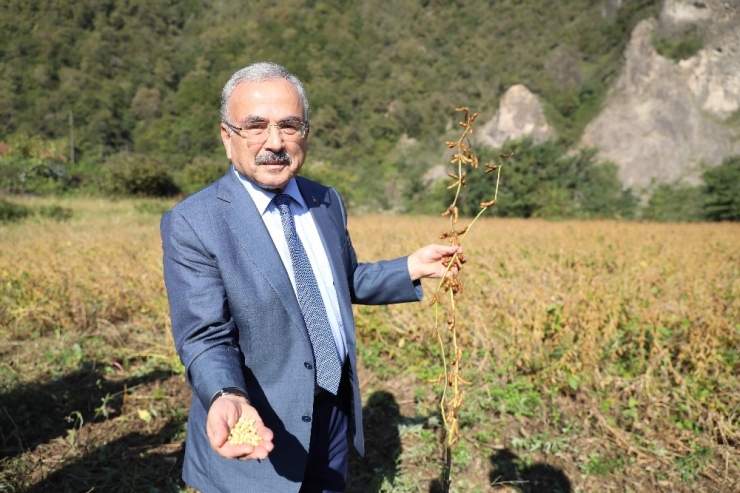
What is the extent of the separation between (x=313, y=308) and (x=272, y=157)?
1.49 ft

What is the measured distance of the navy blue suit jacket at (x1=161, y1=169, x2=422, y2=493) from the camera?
1.29m

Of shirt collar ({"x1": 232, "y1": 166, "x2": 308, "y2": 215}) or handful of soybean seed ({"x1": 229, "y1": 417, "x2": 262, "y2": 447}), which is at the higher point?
shirt collar ({"x1": 232, "y1": 166, "x2": 308, "y2": 215})

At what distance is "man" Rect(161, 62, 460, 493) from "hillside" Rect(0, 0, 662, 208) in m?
42.2

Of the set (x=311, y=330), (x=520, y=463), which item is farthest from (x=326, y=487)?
(x=520, y=463)

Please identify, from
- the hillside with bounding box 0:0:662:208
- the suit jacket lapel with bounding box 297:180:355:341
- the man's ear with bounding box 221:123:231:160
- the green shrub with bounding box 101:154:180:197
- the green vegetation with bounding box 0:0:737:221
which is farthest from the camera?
the hillside with bounding box 0:0:662:208

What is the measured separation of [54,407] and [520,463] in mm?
3119

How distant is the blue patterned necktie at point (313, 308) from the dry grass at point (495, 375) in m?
1.55

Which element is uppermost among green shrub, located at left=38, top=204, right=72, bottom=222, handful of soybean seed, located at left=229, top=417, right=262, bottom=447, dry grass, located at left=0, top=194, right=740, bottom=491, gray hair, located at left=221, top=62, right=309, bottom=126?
gray hair, located at left=221, top=62, right=309, bottom=126

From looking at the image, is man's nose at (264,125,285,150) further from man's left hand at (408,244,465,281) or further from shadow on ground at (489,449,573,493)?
shadow on ground at (489,449,573,493)

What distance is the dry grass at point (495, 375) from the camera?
2.85 metres

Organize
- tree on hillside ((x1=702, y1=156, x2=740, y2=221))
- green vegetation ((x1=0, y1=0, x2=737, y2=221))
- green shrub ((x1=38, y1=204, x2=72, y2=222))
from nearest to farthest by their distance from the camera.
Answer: green shrub ((x1=38, y1=204, x2=72, y2=222)) → tree on hillside ((x1=702, y1=156, x2=740, y2=221)) → green vegetation ((x1=0, y1=0, x2=737, y2=221))

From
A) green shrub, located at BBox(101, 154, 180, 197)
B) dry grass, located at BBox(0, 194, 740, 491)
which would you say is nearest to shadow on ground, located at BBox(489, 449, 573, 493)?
dry grass, located at BBox(0, 194, 740, 491)

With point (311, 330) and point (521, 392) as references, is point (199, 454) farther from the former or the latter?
point (521, 392)

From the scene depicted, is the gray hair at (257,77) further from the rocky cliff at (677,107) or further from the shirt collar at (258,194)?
the rocky cliff at (677,107)
